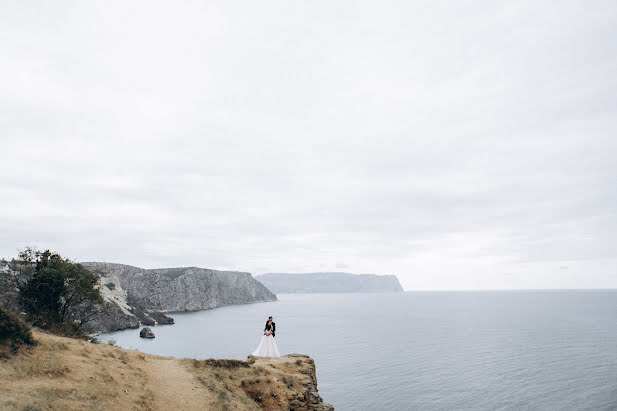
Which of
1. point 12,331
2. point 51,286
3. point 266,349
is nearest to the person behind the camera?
point 12,331

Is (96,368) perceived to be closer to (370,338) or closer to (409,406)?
(409,406)

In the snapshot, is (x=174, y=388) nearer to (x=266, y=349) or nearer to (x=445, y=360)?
(x=266, y=349)

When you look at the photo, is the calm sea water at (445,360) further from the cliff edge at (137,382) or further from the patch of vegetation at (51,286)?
the patch of vegetation at (51,286)

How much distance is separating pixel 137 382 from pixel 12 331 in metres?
7.13

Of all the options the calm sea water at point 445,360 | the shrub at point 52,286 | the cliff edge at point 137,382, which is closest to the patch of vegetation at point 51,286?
the shrub at point 52,286

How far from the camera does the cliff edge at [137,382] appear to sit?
48.6 feet

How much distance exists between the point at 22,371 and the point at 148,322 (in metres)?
Answer: 129

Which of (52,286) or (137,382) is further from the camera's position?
(52,286)

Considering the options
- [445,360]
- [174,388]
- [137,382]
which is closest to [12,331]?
[137,382]

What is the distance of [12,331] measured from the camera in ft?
59.2

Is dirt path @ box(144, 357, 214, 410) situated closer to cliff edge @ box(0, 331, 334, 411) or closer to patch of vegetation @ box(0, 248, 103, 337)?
cliff edge @ box(0, 331, 334, 411)

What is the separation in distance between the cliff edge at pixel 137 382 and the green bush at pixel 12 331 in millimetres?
636

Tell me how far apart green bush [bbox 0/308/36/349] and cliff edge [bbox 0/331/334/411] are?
0.64 meters

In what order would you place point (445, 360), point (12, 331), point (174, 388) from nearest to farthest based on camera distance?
point (12, 331), point (174, 388), point (445, 360)
